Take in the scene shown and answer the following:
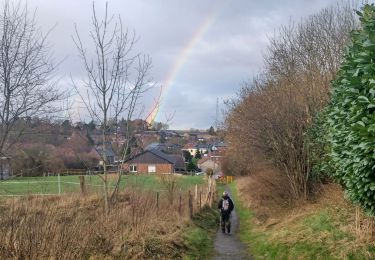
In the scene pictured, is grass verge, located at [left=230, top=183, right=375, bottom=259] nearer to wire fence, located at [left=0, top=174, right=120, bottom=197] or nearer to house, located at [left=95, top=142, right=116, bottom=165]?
house, located at [left=95, top=142, right=116, bottom=165]

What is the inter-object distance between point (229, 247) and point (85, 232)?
7270 mm

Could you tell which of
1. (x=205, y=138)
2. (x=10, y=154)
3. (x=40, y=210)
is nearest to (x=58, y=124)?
(x=10, y=154)

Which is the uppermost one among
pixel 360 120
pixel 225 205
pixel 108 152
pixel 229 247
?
pixel 360 120

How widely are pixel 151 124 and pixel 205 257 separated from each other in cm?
426

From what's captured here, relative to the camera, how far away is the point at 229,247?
15.7 m

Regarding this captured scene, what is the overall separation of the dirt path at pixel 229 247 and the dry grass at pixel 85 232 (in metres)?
1.37

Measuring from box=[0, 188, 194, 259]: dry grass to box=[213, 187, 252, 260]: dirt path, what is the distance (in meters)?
1.37

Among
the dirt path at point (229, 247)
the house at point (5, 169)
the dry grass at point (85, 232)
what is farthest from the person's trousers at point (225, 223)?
the house at point (5, 169)

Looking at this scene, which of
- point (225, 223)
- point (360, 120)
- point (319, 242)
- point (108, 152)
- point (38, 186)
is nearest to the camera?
point (360, 120)

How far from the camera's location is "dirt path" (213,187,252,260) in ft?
44.3

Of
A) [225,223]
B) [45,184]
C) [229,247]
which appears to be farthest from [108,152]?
[225,223]

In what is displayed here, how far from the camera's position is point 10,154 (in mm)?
9820

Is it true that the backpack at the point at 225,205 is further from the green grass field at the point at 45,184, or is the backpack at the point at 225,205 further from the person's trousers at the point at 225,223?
the green grass field at the point at 45,184

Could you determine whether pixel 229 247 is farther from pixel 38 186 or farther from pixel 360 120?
pixel 360 120
